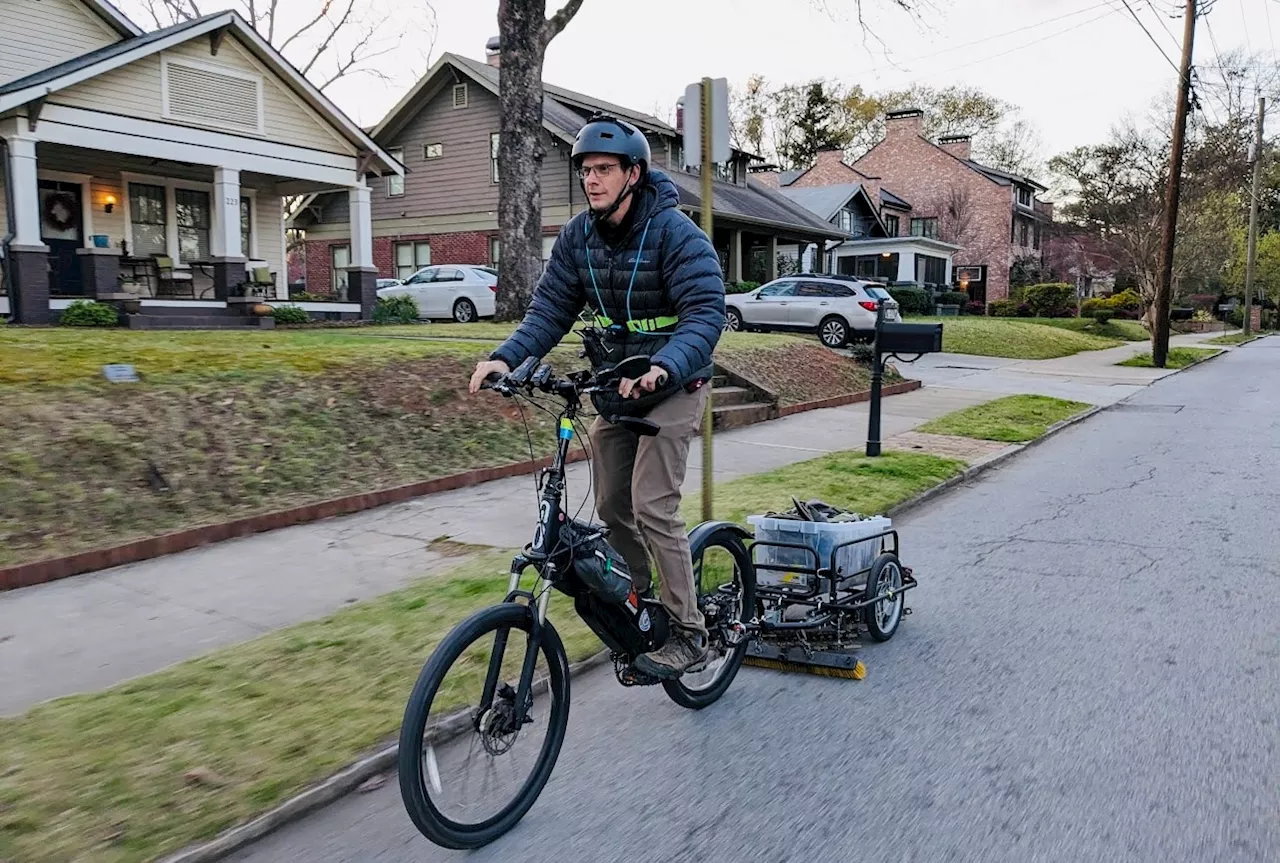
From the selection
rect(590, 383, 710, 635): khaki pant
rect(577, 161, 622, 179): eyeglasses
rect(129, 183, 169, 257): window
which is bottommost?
rect(590, 383, 710, 635): khaki pant

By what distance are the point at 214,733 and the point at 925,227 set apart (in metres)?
58.7

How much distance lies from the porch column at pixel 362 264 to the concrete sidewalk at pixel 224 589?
13.6 m

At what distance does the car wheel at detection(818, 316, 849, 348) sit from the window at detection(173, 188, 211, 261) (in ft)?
43.8

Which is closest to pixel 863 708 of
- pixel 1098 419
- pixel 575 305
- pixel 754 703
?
pixel 754 703

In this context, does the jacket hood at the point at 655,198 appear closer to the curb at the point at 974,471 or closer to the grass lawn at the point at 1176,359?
the curb at the point at 974,471

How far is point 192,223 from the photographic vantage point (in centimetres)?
2097

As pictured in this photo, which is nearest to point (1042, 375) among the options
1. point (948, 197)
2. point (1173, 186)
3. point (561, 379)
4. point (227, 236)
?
point (1173, 186)

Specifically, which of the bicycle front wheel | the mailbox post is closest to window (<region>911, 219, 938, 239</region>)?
the mailbox post

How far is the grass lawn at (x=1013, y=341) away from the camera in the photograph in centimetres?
2711

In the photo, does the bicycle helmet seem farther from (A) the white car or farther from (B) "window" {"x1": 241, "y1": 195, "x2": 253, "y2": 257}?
(B) "window" {"x1": 241, "y1": 195, "x2": 253, "y2": 257}

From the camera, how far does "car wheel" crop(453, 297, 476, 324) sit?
23.8 meters

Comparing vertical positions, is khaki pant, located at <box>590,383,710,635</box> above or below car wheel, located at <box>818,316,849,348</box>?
below

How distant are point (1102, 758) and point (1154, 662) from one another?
4.03 feet

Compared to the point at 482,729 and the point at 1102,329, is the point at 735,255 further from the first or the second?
the point at 482,729
